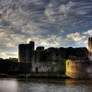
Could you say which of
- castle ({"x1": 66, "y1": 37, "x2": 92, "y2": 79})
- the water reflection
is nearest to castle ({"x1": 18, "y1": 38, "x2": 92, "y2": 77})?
castle ({"x1": 66, "y1": 37, "x2": 92, "y2": 79})

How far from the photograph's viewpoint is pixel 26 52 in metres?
47.2

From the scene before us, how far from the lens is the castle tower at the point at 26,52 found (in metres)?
47.2

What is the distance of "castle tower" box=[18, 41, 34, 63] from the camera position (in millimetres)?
47156

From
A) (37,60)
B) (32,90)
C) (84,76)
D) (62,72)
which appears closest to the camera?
(32,90)

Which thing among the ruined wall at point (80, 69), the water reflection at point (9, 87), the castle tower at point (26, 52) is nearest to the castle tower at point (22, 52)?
the castle tower at point (26, 52)

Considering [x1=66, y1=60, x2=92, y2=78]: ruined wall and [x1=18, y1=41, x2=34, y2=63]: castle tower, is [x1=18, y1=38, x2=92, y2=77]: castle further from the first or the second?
[x1=66, y1=60, x2=92, y2=78]: ruined wall

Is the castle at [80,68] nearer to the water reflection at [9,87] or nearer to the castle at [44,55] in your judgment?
the castle at [44,55]

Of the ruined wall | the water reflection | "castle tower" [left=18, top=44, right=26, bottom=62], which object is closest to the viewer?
the water reflection

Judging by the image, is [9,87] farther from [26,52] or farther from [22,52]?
[22,52]

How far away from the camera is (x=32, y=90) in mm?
24781

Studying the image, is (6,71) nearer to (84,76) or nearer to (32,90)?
(84,76)

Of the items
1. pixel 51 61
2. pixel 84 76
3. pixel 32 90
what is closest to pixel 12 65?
pixel 51 61

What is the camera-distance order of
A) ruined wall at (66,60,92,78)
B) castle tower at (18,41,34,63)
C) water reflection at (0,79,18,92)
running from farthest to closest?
castle tower at (18,41,34,63), ruined wall at (66,60,92,78), water reflection at (0,79,18,92)

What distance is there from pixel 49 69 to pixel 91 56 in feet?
28.4
